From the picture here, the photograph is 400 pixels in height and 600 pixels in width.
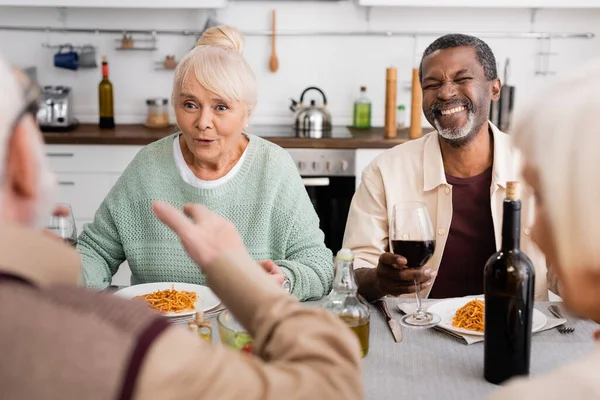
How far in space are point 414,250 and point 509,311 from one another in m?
0.32

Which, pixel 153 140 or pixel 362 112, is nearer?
pixel 153 140

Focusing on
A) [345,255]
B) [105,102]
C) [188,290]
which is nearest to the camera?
[345,255]

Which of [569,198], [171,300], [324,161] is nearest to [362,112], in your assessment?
[324,161]

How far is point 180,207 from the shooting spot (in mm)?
2275

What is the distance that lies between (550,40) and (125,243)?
3071mm

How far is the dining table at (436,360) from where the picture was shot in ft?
4.42

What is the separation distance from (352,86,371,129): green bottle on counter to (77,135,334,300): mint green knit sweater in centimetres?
201

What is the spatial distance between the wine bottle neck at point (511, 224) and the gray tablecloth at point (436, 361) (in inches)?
9.9

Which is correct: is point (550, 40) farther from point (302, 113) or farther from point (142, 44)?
point (142, 44)

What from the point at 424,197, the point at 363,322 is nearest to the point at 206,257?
the point at 363,322

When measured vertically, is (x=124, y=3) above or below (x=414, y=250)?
above

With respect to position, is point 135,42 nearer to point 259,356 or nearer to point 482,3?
point 482,3

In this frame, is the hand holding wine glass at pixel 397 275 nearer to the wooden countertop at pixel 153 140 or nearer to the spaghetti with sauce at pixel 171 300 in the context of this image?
the spaghetti with sauce at pixel 171 300

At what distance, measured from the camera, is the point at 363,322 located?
4.87 feet
